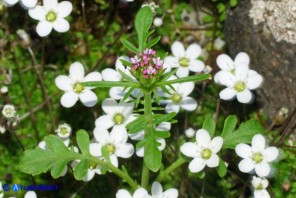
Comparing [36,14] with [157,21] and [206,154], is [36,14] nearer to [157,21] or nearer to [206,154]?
[157,21]

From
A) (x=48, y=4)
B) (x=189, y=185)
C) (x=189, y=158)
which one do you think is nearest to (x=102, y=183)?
(x=189, y=185)

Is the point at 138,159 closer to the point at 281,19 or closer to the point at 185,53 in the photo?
the point at 185,53

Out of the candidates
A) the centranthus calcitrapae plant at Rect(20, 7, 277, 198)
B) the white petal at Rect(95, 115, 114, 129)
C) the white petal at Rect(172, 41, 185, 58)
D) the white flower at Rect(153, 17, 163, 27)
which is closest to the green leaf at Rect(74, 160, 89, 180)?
the centranthus calcitrapae plant at Rect(20, 7, 277, 198)

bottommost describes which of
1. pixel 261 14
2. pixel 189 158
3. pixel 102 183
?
pixel 102 183

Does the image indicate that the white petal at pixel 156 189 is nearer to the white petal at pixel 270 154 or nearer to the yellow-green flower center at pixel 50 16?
the white petal at pixel 270 154

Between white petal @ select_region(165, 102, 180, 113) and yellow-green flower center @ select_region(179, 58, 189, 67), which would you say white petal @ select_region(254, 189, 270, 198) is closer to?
white petal @ select_region(165, 102, 180, 113)

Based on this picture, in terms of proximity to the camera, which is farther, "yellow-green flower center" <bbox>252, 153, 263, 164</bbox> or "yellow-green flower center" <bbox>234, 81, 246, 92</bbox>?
"yellow-green flower center" <bbox>234, 81, 246, 92</bbox>

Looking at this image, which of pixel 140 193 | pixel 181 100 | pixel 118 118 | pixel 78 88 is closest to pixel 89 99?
pixel 78 88
